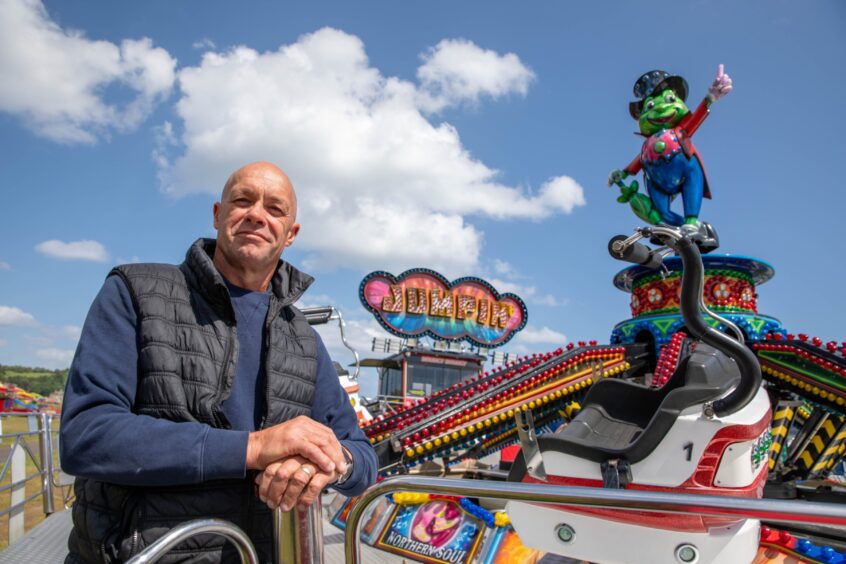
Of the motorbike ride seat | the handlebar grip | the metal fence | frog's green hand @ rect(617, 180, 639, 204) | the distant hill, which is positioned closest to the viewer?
the handlebar grip

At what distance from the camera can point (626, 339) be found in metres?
8.67

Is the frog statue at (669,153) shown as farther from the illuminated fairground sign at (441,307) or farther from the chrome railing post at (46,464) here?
the illuminated fairground sign at (441,307)

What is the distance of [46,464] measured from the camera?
7.26 meters

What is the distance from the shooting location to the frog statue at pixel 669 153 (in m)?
7.50

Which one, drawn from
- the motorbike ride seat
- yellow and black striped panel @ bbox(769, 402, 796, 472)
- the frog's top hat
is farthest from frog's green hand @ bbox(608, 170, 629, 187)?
the motorbike ride seat

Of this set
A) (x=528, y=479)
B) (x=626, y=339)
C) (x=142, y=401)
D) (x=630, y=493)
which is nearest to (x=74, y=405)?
(x=142, y=401)

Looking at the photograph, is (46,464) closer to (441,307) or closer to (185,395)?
(185,395)

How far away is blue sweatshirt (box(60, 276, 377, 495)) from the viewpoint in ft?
3.94

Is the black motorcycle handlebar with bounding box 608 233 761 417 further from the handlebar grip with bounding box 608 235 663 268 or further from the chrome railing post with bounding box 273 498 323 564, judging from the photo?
the chrome railing post with bounding box 273 498 323 564

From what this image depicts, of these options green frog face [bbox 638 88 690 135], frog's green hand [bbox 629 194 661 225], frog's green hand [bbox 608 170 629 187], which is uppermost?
green frog face [bbox 638 88 690 135]

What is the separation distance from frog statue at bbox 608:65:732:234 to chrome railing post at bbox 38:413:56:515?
8472 millimetres

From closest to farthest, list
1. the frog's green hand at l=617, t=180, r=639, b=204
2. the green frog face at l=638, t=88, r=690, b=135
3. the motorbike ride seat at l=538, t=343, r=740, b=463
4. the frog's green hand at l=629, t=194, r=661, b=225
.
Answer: the motorbike ride seat at l=538, t=343, r=740, b=463 < the green frog face at l=638, t=88, r=690, b=135 < the frog's green hand at l=629, t=194, r=661, b=225 < the frog's green hand at l=617, t=180, r=639, b=204

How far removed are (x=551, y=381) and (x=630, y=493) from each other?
6486 millimetres

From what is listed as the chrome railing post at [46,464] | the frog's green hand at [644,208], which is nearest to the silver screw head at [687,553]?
the frog's green hand at [644,208]
